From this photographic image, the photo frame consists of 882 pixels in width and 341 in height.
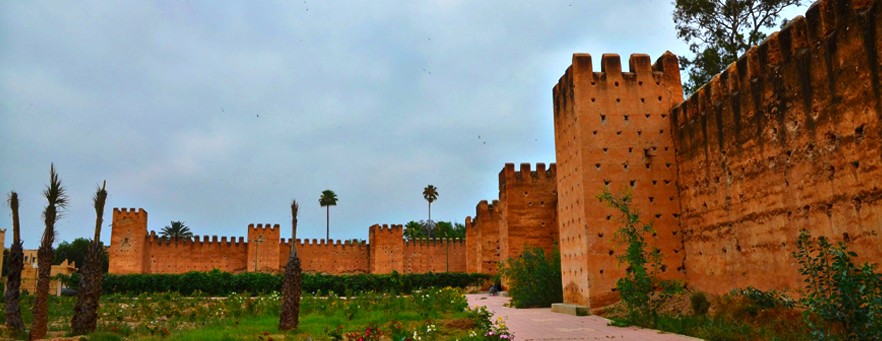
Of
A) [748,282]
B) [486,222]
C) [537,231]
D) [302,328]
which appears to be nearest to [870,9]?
[748,282]

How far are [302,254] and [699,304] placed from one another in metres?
35.6

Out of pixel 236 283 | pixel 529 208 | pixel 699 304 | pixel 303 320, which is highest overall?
pixel 529 208

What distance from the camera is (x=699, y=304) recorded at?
11531 millimetres

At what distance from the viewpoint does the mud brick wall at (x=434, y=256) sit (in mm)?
44219

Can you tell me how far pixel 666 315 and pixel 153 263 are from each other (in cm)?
3898

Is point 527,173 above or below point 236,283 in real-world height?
above

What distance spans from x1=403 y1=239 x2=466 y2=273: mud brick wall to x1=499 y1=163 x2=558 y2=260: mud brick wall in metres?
20.6

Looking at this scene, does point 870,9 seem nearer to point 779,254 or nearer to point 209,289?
point 779,254

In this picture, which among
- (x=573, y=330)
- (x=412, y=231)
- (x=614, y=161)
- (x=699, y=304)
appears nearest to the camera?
(x=573, y=330)

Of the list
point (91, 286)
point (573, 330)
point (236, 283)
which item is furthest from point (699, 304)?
point (236, 283)

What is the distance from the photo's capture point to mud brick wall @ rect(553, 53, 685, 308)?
13.6m

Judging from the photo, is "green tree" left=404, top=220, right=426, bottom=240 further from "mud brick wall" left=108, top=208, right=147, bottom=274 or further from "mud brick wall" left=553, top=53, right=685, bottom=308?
"mud brick wall" left=553, top=53, right=685, bottom=308

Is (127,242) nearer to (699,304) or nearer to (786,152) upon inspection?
(699,304)

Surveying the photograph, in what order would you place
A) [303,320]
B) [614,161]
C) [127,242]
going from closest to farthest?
[303,320]
[614,161]
[127,242]
